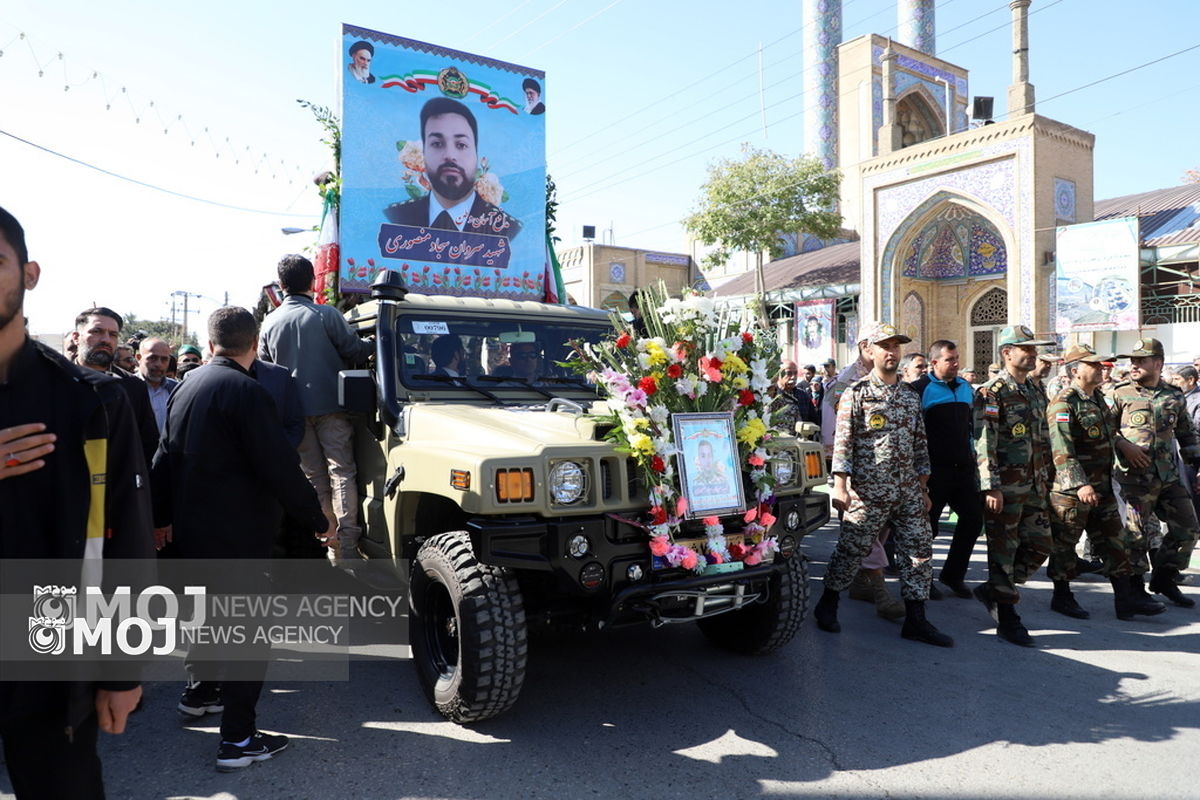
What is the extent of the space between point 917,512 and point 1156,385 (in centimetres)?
286

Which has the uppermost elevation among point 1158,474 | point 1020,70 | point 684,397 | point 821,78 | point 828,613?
point 821,78

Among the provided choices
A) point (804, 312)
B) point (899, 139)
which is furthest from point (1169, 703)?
point (899, 139)

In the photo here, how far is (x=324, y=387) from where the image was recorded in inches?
180

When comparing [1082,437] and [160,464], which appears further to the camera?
[1082,437]

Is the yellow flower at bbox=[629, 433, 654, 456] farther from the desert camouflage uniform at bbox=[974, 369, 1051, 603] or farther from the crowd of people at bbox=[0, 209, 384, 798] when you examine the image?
the desert camouflage uniform at bbox=[974, 369, 1051, 603]

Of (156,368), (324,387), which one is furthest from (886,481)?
(156,368)

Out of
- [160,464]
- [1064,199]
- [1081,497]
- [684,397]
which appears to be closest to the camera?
[160,464]

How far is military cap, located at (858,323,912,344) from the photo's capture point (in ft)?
16.3

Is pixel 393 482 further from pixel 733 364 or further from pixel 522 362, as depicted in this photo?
pixel 733 364

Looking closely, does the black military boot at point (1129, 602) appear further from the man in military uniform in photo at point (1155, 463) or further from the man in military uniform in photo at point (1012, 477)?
the man in military uniform in photo at point (1012, 477)

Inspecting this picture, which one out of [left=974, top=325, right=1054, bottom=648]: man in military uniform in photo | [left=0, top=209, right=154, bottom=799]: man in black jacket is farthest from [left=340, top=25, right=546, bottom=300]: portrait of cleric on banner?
[left=0, top=209, right=154, bottom=799]: man in black jacket

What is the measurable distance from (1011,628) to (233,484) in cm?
452

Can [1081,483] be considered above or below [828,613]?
above

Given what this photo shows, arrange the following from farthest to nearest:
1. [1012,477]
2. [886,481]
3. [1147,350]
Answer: [1147,350] < [1012,477] < [886,481]
